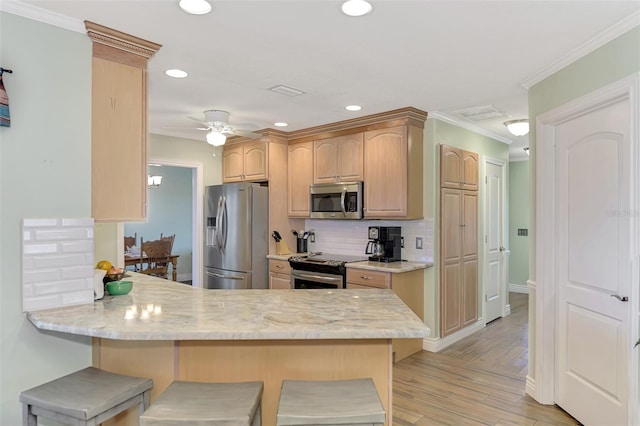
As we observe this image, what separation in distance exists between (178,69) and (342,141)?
2.06 metres

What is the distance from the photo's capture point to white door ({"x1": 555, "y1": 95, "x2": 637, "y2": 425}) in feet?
7.54

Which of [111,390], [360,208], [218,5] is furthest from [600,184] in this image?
[111,390]

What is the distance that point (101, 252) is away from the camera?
3.03 m

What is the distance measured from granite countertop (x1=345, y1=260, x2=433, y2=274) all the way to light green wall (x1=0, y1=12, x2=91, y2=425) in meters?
2.43

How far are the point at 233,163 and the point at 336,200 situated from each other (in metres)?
1.67

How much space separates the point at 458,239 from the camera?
4.41 m

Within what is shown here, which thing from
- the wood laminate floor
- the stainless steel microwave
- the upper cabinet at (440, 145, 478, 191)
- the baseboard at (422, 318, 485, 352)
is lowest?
the wood laminate floor

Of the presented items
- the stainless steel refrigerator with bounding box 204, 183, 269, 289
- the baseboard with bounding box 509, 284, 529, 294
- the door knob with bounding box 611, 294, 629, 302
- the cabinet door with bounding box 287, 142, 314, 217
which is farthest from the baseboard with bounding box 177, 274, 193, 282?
the door knob with bounding box 611, 294, 629, 302

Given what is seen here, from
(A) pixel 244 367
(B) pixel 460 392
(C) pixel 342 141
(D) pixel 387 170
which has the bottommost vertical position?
(B) pixel 460 392

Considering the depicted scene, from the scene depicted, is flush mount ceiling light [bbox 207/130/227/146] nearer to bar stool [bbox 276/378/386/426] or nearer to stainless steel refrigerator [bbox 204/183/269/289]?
stainless steel refrigerator [bbox 204/183/269/289]

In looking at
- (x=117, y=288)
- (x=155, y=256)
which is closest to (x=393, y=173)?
(x=117, y=288)

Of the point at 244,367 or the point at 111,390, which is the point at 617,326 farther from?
the point at 111,390

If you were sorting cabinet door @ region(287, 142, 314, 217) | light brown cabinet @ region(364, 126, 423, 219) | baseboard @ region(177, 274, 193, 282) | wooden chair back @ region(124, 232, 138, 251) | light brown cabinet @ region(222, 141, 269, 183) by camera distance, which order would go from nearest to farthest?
light brown cabinet @ region(364, 126, 423, 219) < cabinet door @ region(287, 142, 314, 217) < light brown cabinet @ region(222, 141, 269, 183) < wooden chair back @ region(124, 232, 138, 251) < baseboard @ region(177, 274, 193, 282)

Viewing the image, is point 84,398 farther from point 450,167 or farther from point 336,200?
point 450,167
